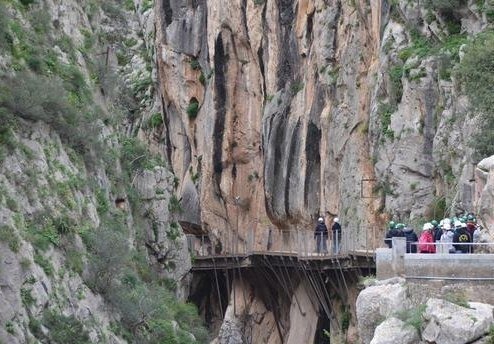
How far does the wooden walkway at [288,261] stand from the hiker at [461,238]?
550 inches

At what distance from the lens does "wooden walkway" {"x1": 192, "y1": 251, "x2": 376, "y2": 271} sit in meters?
45.6

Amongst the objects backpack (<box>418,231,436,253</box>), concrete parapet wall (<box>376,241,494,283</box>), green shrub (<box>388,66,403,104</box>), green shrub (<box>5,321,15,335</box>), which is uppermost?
green shrub (<box>388,66,403,104</box>)

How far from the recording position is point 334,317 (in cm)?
5231

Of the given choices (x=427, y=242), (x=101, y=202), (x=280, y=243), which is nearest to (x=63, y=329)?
(x=101, y=202)

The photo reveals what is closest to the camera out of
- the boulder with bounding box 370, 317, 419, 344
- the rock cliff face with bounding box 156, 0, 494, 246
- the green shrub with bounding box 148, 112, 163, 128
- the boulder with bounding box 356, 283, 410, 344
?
the boulder with bounding box 370, 317, 419, 344

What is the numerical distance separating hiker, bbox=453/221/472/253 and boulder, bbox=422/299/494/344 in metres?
2.58

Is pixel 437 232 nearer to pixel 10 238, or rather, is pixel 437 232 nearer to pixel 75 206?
pixel 10 238

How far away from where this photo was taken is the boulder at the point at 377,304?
88.5 feet

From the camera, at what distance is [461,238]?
1121 inches

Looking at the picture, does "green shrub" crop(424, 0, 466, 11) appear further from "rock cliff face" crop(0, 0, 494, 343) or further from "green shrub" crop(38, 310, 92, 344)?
"green shrub" crop(38, 310, 92, 344)

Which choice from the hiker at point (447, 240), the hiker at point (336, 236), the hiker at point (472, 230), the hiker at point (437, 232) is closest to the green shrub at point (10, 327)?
the hiker at point (437, 232)

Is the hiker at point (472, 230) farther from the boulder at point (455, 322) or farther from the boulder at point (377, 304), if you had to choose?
the boulder at point (455, 322)

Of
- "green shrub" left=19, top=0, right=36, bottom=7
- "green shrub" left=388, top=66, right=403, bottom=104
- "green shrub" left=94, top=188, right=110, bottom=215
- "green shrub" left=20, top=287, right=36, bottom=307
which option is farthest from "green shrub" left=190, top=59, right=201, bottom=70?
"green shrub" left=20, top=287, right=36, bottom=307

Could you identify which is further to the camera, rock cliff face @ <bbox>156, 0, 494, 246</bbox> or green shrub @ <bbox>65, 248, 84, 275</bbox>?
rock cliff face @ <bbox>156, 0, 494, 246</bbox>
